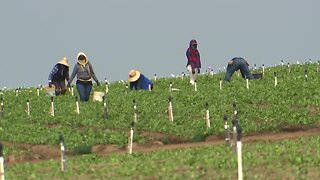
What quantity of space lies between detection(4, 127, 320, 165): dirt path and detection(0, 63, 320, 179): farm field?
0.12 feet

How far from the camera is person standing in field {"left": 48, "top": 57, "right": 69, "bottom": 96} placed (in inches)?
1463

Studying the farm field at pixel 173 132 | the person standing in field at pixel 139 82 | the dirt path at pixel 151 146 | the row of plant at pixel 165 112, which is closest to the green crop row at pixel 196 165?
the farm field at pixel 173 132

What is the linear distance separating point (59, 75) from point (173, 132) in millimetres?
12563

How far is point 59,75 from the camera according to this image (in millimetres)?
37281

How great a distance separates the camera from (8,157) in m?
23.2

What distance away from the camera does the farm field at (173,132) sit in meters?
17.8

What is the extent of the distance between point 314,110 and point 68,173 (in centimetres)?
1422

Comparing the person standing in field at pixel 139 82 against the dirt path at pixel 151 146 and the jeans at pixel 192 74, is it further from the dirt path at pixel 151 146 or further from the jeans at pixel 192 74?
the dirt path at pixel 151 146

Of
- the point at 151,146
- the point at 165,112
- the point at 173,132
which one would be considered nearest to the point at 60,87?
the point at 165,112

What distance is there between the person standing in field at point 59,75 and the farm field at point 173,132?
3.19 feet

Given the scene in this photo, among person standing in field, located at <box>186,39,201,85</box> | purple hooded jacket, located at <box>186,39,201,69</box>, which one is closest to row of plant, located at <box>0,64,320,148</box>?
person standing in field, located at <box>186,39,201,85</box>

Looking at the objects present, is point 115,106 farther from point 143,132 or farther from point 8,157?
point 8,157

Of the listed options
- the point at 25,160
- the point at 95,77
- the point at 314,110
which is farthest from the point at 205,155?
the point at 95,77

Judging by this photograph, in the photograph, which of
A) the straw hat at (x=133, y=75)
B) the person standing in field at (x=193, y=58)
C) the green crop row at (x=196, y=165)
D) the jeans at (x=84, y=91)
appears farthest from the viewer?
the person standing in field at (x=193, y=58)
